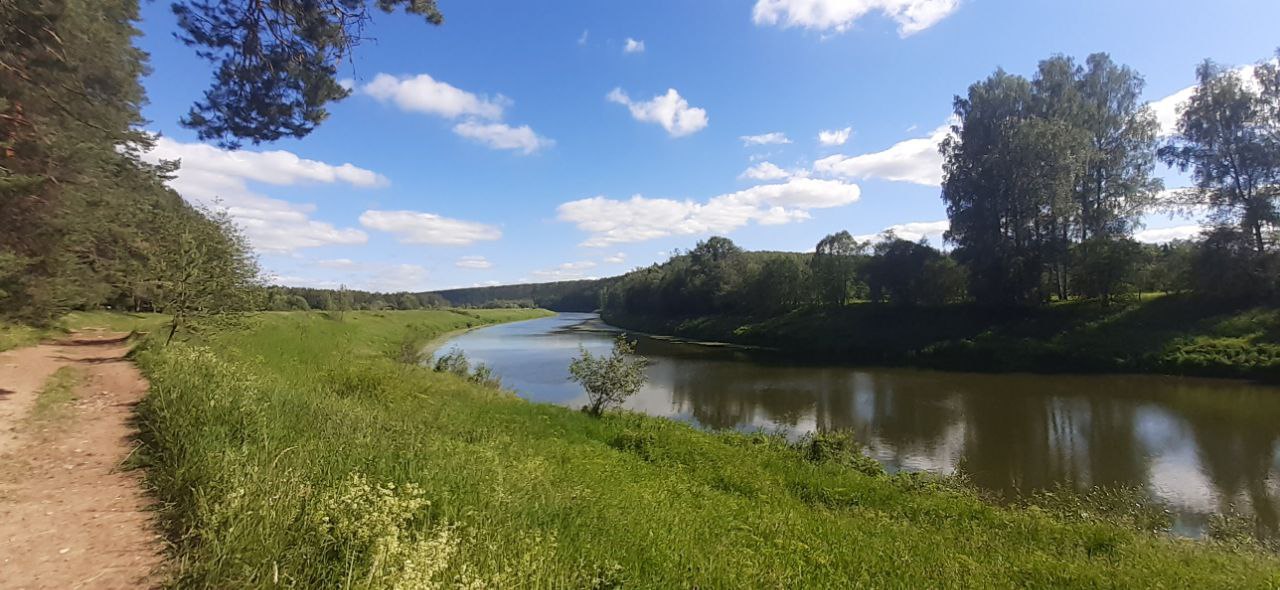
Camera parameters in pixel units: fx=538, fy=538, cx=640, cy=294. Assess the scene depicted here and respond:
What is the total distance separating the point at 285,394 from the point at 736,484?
26.5 ft

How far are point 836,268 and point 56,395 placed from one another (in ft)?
169

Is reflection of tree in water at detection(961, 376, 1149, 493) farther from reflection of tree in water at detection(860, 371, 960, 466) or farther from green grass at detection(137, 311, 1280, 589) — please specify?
green grass at detection(137, 311, 1280, 589)

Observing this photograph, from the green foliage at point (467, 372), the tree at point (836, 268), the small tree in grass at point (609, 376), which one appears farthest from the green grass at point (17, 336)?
the tree at point (836, 268)

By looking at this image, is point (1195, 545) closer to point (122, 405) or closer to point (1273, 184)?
point (122, 405)

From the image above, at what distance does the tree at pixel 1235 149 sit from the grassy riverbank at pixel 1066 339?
547cm

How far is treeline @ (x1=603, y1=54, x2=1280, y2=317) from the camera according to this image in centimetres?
2983

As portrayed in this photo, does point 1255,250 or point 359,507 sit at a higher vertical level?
point 1255,250

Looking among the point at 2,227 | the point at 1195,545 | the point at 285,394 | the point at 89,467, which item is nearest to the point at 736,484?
the point at 1195,545

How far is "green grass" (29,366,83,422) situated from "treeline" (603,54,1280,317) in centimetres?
4376

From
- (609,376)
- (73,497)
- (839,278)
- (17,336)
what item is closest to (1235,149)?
(839,278)

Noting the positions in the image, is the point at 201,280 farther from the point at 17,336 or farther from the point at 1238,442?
the point at 1238,442

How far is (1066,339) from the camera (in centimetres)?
3069

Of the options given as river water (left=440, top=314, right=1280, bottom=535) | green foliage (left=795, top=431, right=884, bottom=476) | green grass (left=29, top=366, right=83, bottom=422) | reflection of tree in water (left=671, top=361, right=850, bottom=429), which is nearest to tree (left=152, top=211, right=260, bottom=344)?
green grass (left=29, top=366, right=83, bottom=422)

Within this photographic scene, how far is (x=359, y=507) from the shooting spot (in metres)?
4.04
